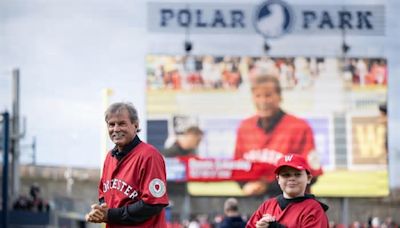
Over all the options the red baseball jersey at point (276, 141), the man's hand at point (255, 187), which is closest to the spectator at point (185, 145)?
the red baseball jersey at point (276, 141)

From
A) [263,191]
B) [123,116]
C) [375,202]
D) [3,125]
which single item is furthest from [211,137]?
[123,116]

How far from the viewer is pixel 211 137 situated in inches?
1346

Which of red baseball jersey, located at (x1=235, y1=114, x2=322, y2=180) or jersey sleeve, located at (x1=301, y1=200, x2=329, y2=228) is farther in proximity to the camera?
red baseball jersey, located at (x1=235, y1=114, x2=322, y2=180)

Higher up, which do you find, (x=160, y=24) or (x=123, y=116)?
(x=160, y=24)

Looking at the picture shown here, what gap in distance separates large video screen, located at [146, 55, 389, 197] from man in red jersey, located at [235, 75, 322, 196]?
7cm

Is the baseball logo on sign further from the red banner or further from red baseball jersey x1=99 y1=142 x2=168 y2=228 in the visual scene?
the red banner

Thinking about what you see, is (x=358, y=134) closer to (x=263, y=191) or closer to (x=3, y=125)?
(x=263, y=191)

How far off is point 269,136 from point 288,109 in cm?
122

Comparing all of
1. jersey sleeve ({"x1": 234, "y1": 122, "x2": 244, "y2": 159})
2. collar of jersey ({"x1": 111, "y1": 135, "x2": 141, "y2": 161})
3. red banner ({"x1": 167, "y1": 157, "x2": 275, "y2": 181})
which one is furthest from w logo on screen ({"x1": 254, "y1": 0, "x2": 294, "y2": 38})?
collar of jersey ({"x1": 111, "y1": 135, "x2": 141, "y2": 161})

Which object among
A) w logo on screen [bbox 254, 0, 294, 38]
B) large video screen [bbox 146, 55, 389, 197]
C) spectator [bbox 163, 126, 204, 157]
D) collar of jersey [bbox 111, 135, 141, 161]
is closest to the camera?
collar of jersey [bbox 111, 135, 141, 161]

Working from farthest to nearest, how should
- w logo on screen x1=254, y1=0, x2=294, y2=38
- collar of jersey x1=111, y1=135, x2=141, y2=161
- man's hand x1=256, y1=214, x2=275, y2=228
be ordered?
w logo on screen x1=254, y1=0, x2=294, y2=38, collar of jersey x1=111, y1=135, x2=141, y2=161, man's hand x1=256, y1=214, x2=275, y2=228

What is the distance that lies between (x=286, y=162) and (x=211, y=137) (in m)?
28.5

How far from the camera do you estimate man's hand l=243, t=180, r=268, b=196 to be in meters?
33.8

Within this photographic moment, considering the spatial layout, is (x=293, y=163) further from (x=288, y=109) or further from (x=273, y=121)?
(x=288, y=109)
